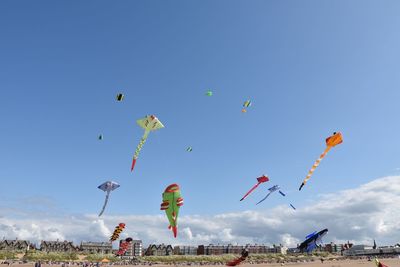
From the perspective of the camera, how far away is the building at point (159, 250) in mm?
175113

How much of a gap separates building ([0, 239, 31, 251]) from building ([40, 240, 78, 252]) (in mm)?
5091

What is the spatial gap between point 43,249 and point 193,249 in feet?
244

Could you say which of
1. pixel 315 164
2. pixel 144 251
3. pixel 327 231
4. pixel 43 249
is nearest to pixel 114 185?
pixel 315 164

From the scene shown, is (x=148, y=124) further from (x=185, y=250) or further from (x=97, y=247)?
(x=185, y=250)

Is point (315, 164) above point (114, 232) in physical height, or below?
above

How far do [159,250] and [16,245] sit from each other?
64.7m

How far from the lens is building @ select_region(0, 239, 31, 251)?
14588cm

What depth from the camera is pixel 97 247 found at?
176625 mm

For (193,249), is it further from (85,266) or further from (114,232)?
(114,232)

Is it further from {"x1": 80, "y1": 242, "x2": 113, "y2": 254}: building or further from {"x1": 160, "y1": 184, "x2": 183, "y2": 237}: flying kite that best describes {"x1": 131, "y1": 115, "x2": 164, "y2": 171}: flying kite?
{"x1": 80, "y1": 242, "x2": 113, "y2": 254}: building

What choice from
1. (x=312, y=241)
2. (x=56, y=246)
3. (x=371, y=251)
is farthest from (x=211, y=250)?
(x=312, y=241)

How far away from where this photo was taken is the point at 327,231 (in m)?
28.2

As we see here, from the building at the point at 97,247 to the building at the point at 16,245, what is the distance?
80.2 feet

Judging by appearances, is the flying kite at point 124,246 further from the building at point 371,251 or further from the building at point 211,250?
the building at point 371,251
